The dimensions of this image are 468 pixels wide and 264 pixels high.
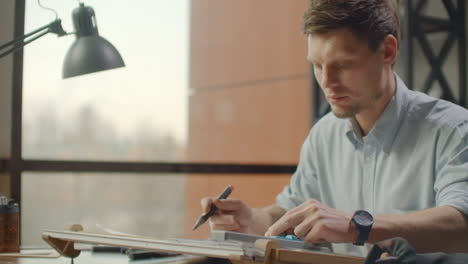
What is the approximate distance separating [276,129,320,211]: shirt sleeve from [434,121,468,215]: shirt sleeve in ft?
1.33

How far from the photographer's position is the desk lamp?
68.3 inches

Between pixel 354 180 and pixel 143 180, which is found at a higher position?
pixel 354 180

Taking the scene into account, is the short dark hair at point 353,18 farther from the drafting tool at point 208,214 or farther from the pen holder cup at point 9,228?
the pen holder cup at point 9,228

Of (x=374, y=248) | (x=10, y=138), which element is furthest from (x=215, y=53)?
(x=374, y=248)

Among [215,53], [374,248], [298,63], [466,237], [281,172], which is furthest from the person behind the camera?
[215,53]

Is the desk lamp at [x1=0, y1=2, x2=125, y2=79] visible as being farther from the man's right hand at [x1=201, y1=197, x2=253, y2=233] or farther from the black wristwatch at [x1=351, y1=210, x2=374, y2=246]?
the black wristwatch at [x1=351, y1=210, x2=374, y2=246]

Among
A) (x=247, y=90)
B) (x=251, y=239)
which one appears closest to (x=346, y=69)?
(x=251, y=239)

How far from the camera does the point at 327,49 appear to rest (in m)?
1.45

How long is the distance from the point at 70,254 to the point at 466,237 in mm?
847

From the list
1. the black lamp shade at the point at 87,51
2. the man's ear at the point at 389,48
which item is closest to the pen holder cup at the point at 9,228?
the black lamp shade at the point at 87,51

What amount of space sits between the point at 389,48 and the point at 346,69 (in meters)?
0.14

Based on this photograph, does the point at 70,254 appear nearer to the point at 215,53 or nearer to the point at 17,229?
the point at 17,229

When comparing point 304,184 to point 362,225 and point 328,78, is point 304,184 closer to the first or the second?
point 328,78

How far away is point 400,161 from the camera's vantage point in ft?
5.07
